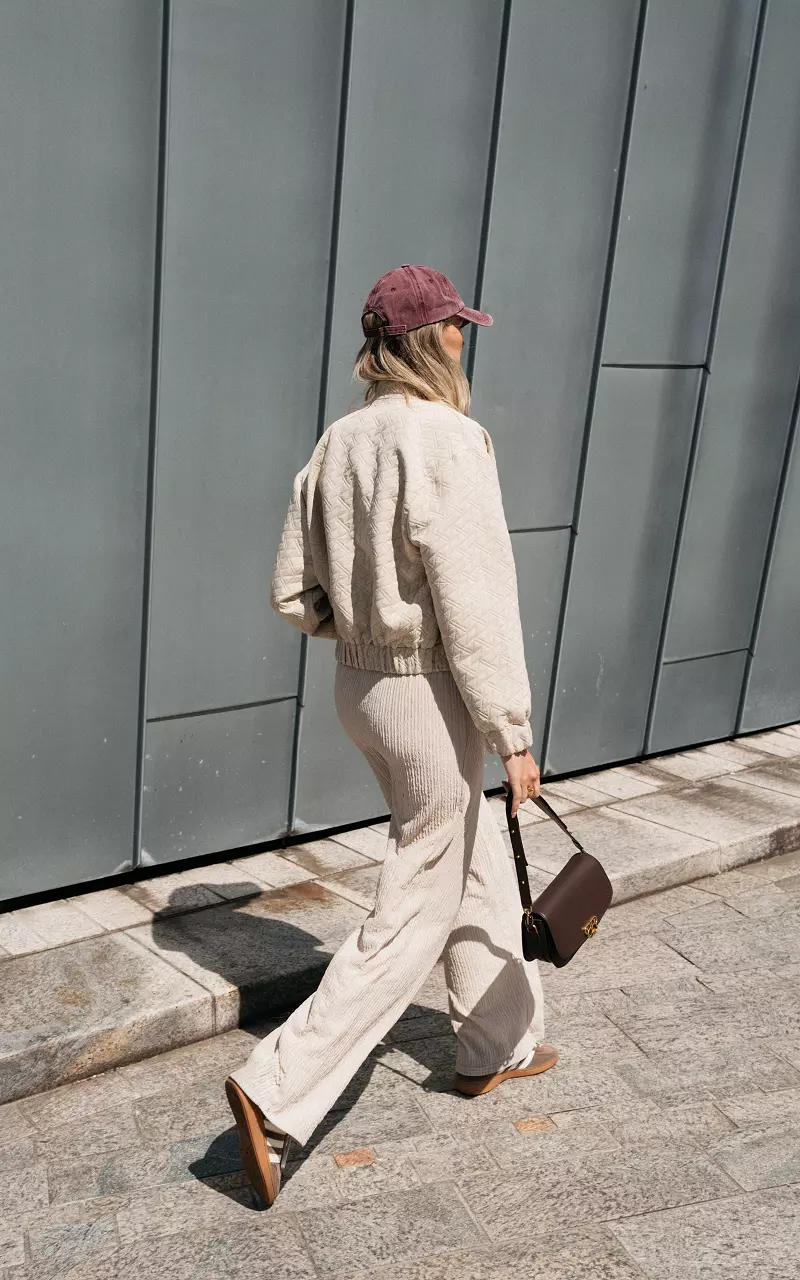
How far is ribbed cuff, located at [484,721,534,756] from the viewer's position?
3.05m

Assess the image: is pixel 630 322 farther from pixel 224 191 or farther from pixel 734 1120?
pixel 734 1120

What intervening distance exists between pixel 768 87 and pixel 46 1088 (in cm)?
511

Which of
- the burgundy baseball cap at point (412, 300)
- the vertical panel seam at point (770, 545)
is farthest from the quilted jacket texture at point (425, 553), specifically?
the vertical panel seam at point (770, 545)

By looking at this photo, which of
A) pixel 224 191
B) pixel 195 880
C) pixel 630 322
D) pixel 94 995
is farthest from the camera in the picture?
pixel 630 322

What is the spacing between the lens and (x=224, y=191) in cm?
434

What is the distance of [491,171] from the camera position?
16.6 ft

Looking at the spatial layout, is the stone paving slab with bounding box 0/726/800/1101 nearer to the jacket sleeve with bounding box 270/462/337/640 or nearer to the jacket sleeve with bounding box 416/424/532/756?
the jacket sleeve with bounding box 270/462/337/640

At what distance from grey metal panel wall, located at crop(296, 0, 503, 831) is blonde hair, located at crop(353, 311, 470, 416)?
5.43 feet

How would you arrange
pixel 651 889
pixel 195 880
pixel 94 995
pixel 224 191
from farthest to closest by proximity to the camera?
pixel 651 889, pixel 195 880, pixel 224 191, pixel 94 995

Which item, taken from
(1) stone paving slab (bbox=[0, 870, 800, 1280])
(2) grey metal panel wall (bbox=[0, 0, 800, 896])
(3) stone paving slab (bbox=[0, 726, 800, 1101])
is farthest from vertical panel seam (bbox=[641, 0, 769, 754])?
(1) stone paving slab (bbox=[0, 870, 800, 1280])

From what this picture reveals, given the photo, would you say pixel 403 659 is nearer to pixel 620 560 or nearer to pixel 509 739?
pixel 509 739

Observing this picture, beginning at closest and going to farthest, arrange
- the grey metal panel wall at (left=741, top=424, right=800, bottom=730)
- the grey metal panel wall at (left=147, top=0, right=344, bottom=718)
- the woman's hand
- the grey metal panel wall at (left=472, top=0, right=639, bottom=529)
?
the woman's hand → the grey metal panel wall at (left=147, top=0, right=344, bottom=718) → the grey metal panel wall at (left=472, top=0, right=639, bottom=529) → the grey metal panel wall at (left=741, top=424, right=800, bottom=730)

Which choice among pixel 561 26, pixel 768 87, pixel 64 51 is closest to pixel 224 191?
pixel 64 51

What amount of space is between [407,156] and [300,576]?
2156mm
